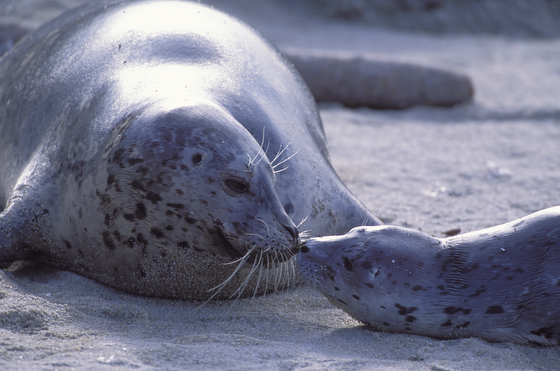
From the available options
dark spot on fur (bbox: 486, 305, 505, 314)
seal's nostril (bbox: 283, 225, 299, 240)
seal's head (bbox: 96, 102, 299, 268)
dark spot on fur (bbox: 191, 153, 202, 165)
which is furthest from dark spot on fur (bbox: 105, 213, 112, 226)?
dark spot on fur (bbox: 486, 305, 505, 314)

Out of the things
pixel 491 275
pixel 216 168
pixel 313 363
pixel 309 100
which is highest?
pixel 309 100

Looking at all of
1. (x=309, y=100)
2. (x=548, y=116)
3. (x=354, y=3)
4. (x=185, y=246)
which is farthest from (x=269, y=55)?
(x=354, y=3)

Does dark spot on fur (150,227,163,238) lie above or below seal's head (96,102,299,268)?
below

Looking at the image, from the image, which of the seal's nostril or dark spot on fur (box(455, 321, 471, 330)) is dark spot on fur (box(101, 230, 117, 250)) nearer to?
the seal's nostril

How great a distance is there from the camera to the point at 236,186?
247cm

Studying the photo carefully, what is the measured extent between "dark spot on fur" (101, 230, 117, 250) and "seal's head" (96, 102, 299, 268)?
0.06m

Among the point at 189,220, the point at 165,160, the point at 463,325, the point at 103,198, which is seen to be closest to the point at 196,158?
the point at 165,160

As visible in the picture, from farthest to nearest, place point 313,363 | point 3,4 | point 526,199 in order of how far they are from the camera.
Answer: point 3,4, point 526,199, point 313,363

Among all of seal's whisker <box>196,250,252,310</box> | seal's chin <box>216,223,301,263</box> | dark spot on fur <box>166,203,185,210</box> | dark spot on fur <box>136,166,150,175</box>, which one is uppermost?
dark spot on fur <box>136,166,150,175</box>

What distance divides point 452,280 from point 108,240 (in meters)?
1.41

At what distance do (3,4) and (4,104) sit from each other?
6900mm

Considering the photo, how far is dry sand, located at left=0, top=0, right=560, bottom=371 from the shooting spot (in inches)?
81.6

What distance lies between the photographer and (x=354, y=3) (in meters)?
13.0

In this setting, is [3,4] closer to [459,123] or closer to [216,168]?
[459,123]
